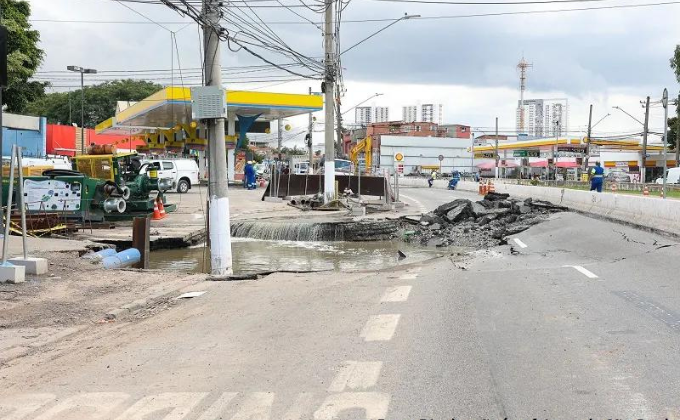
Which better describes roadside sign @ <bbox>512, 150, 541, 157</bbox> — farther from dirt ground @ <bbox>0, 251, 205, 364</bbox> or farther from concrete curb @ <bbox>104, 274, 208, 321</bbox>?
concrete curb @ <bbox>104, 274, 208, 321</bbox>

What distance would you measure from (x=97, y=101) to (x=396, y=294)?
82.8 m

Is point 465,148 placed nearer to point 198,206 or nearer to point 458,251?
point 198,206

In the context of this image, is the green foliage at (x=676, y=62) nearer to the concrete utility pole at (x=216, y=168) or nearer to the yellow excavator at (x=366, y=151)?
the yellow excavator at (x=366, y=151)

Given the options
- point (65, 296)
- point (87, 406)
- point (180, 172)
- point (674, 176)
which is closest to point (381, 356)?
point (87, 406)

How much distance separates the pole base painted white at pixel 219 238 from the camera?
12.0 m

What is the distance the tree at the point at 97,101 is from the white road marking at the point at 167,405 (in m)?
81.5

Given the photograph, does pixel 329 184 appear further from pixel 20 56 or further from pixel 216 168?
pixel 20 56

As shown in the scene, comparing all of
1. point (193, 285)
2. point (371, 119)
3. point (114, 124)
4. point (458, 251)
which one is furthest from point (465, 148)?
point (193, 285)

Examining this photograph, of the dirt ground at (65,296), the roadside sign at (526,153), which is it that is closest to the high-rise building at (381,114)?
the roadside sign at (526,153)

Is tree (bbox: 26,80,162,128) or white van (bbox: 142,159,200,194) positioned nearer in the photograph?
white van (bbox: 142,159,200,194)

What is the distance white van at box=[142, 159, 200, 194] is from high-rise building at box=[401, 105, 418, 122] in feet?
360

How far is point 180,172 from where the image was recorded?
36812 millimetres

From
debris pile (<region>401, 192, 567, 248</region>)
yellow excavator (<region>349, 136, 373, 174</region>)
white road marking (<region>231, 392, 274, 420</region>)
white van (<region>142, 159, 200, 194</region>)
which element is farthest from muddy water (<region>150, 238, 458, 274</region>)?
yellow excavator (<region>349, 136, 373, 174</region>)

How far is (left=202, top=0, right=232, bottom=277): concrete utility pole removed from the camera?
39.4 feet
